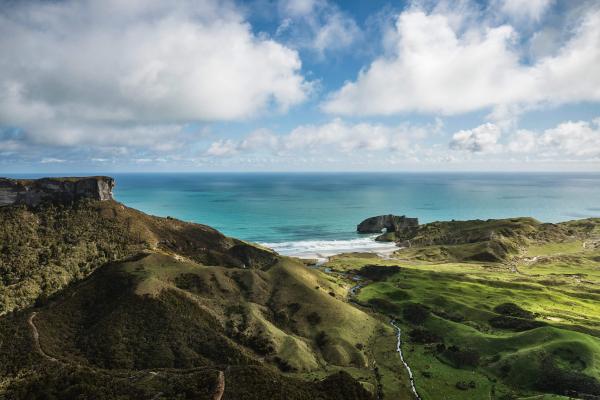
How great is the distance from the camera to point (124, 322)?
81.9 metres

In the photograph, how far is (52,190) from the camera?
151500 millimetres

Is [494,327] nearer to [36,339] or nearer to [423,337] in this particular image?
[423,337]

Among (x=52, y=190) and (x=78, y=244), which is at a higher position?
(x=52, y=190)

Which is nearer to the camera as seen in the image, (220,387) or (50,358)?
(220,387)

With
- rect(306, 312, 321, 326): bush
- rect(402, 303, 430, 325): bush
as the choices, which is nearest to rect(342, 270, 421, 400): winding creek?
rect(402, 303, 430, 325): bush

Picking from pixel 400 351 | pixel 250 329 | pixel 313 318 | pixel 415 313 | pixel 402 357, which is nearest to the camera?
pixel 402 357

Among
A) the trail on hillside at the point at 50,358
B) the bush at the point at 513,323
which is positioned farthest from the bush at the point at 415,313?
the trail on hillside at the point at 50,358

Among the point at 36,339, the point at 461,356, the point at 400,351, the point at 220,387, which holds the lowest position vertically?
the point at 400,351

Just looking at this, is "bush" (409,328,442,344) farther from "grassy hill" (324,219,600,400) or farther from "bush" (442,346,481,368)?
"bush" (442,346,481,368)

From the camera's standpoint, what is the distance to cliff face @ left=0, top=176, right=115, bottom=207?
14350 centimetres

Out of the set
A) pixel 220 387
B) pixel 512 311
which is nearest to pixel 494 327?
pixel 512 311

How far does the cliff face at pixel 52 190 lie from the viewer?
471ft

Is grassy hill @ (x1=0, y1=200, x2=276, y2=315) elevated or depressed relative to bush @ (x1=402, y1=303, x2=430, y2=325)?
elevated

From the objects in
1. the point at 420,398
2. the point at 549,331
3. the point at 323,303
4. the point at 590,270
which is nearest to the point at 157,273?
the point at 323,303
